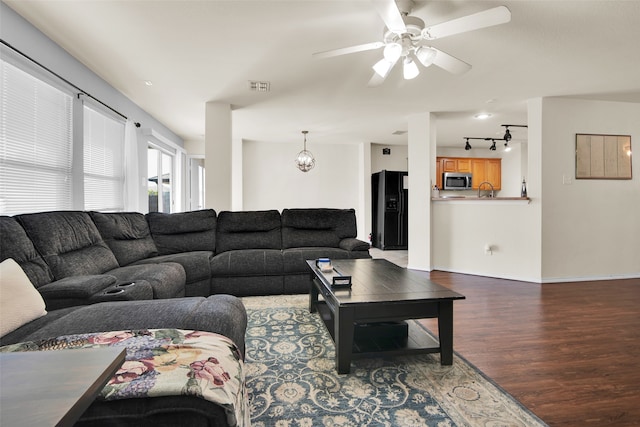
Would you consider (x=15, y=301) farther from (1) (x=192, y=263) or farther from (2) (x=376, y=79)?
(2) (x=376, y=79)

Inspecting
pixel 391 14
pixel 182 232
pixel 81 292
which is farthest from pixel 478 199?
pixel 81 292

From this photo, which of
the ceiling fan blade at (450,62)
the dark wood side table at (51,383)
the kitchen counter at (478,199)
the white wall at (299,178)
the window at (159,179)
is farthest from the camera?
the white wall at (299,178)

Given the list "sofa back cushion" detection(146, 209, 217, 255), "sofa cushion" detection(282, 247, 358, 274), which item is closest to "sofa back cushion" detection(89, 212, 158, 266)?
"sofa back cushion" detection(146, 209, 217, 255)

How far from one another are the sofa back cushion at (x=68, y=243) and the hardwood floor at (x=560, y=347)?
268 cm

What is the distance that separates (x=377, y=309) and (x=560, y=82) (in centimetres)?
354

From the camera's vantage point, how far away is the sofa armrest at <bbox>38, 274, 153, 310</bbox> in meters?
1.63

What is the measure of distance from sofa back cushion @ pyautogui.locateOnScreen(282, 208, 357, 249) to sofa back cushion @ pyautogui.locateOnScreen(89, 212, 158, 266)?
5.07 ft

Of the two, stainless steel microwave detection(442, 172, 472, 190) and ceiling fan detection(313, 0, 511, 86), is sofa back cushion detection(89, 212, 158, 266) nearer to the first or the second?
ceiling fan detection(313, 0, 511, 86)

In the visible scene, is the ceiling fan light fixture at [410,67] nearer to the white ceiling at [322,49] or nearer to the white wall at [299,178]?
the white ceiling at [322,49]

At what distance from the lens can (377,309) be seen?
1715mm

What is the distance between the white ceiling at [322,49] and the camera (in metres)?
2.15

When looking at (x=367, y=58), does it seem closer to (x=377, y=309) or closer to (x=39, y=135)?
(x=377, y=309)

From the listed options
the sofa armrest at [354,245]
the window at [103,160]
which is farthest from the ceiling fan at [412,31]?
the window at [103,160]

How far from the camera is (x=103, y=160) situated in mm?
3533
